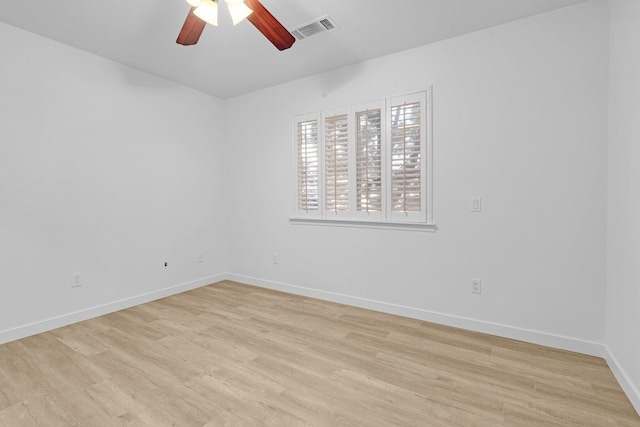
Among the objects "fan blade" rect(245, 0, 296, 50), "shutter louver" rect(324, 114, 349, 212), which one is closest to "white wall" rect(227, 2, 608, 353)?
"shutter louver" rect(324, 114, 349, 212)

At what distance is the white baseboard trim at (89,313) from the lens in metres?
2.58

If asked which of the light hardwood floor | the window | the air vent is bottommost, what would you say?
the light hardwood floor

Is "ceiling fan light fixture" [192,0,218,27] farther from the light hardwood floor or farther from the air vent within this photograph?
the light hardwood floor

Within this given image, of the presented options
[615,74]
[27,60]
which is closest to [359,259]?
[615,74]

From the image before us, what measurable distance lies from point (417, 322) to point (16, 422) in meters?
2.82

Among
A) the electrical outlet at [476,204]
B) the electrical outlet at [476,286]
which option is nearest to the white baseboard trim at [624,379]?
the electrical outlet at [476,286]

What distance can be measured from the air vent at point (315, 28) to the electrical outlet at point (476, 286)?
2462mm

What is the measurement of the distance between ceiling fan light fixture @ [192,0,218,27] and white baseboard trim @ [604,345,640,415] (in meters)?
3.26

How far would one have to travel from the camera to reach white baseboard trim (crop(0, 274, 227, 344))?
2580 millimetres

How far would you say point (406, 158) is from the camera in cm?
298

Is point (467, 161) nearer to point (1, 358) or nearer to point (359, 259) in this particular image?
point (359, 259)

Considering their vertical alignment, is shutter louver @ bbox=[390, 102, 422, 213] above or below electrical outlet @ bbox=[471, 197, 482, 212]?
above

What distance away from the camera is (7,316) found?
2545mm

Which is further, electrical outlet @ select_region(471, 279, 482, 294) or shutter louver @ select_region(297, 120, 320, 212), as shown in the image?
shutter louver @ select_region(297, 120, 320, 212)
